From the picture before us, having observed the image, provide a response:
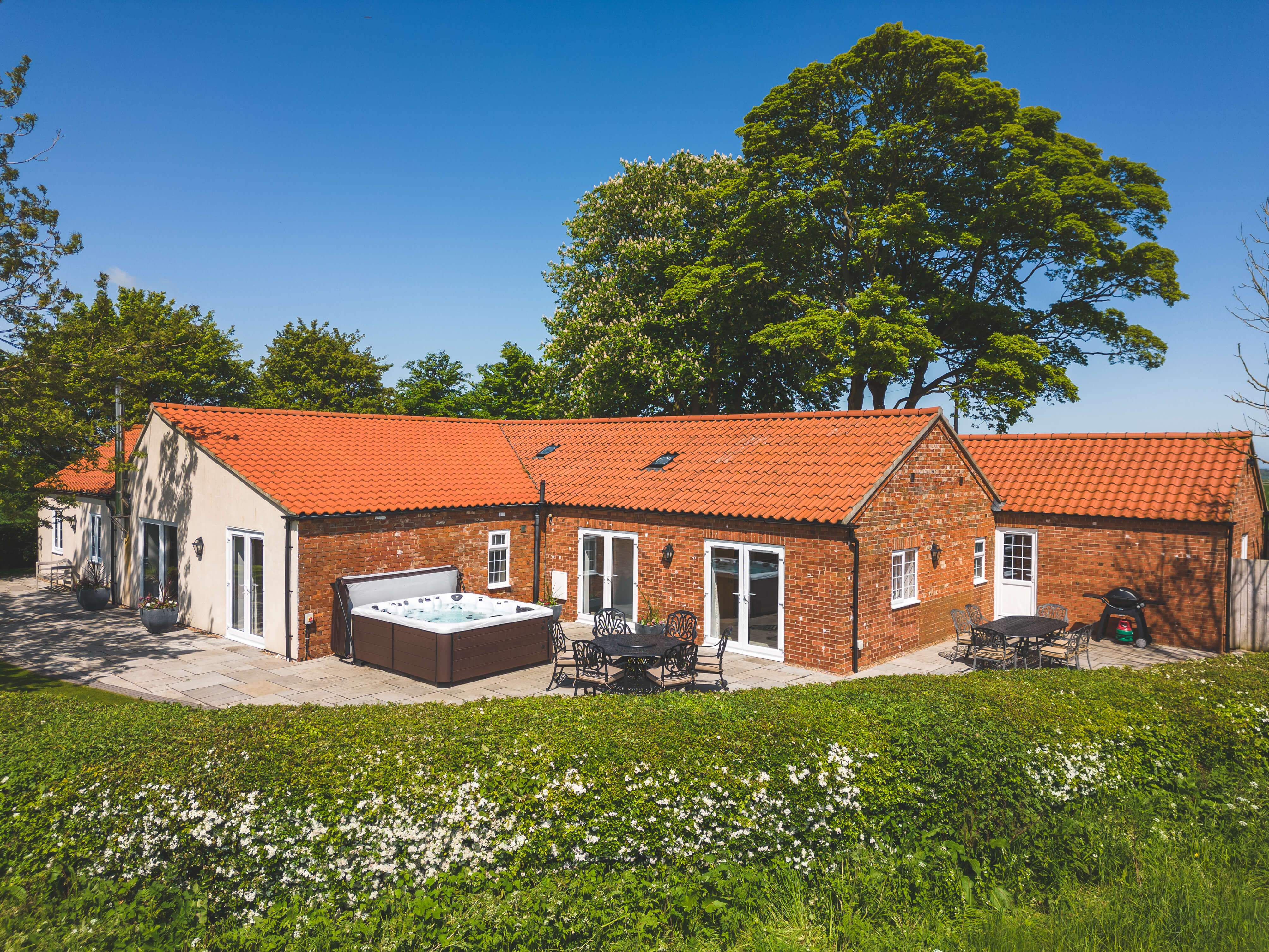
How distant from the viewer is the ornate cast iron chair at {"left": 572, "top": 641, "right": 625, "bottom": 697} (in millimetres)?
11367

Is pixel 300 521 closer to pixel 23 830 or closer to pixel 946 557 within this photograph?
pixel 23 830

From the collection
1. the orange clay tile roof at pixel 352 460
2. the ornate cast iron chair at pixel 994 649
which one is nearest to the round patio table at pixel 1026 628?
the ornate cast iron chair at pixel 994 649

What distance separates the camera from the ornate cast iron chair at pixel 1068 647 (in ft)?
41.0

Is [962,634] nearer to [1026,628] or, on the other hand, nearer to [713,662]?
[1026,628]

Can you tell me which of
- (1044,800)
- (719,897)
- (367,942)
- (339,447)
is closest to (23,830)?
(367,942)

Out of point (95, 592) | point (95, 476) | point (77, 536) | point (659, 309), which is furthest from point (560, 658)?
point (659, 309)

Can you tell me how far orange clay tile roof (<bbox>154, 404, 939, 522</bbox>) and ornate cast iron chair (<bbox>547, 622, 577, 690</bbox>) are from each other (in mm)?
3565

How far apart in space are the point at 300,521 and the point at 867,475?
1104 centimetres

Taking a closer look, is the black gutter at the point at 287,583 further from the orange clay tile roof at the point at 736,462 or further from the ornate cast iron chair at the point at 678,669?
the ornate cast iron chair at the point at 678,669

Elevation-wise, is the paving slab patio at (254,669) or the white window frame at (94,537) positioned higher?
the white window frame at (94,537)

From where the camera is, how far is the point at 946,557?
635 inches

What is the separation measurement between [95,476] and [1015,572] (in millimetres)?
26087

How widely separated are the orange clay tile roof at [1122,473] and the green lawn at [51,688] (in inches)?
746

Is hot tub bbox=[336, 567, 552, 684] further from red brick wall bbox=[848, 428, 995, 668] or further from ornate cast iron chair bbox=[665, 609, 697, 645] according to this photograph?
red brick wall bbox=[848, 428, 995, 668]
